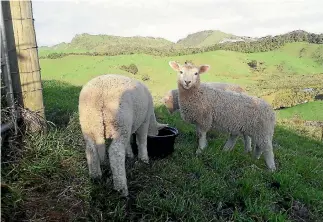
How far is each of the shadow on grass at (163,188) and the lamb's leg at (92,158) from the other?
108mm

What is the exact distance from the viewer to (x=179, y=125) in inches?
400

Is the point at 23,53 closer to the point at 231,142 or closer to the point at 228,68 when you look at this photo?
the point at 231,142

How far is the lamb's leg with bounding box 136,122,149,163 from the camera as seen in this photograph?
6.05m

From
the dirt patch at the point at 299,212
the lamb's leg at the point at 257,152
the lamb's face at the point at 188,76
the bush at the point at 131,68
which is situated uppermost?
the lamb's face at the point at 188,76

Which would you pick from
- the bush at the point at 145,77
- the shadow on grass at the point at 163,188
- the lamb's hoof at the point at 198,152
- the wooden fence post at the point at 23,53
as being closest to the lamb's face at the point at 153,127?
the shadow on grass at the point at 163,188

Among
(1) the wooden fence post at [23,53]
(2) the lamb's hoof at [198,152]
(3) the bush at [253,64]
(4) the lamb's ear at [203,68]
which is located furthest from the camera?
(3) the bush at [253,64]

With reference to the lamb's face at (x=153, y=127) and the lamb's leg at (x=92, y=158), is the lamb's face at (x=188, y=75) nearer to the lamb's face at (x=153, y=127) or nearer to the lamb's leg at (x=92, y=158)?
the lamb's face at (x=153, y=127)

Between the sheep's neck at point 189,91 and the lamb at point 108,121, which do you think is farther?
the sheep's neck at point 189,91

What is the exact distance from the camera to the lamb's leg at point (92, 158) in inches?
196

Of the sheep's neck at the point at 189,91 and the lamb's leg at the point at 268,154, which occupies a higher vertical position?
the sheep's neck at the point at 189,91

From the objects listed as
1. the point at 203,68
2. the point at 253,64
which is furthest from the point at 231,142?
→ the point at 253,64

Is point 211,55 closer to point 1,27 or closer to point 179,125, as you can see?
point 179,125

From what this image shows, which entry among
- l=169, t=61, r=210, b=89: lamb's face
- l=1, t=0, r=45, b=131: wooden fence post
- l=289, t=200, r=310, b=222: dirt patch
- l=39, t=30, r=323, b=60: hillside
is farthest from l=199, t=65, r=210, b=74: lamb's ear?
l=39, t=30, r=323, b=60: hillside

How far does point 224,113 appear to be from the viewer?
25.7ft
